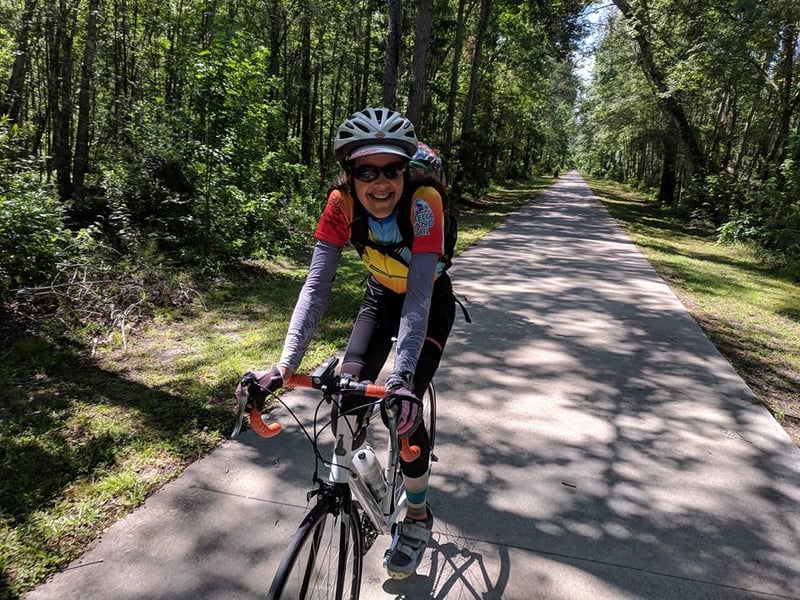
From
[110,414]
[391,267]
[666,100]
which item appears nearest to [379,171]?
[391,267]

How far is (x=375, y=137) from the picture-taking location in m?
2.23

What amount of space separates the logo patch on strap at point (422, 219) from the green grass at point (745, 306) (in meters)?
3.68

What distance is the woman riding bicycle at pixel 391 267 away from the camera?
2234 millimetres

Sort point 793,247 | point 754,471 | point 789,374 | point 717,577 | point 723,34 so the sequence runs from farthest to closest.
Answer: point 723,34
point 793,247
point 789,374
point 754,471
point 717,577

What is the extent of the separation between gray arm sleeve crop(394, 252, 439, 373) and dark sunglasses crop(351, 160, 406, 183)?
14.7 inches

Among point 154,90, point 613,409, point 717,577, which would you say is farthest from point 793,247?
point 154,90

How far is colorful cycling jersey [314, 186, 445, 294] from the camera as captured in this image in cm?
230

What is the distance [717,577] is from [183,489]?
301 cm

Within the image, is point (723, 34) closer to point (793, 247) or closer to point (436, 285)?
point (793, 247)

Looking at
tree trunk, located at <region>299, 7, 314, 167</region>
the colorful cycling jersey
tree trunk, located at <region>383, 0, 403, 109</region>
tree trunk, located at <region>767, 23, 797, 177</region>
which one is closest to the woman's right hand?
the colorful cycling jersey

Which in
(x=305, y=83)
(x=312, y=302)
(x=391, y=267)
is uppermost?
(x=305, y=83)

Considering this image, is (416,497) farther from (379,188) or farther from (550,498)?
(379,188)

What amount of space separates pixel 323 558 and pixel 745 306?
8415 millimetres

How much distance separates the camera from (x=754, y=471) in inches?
139
